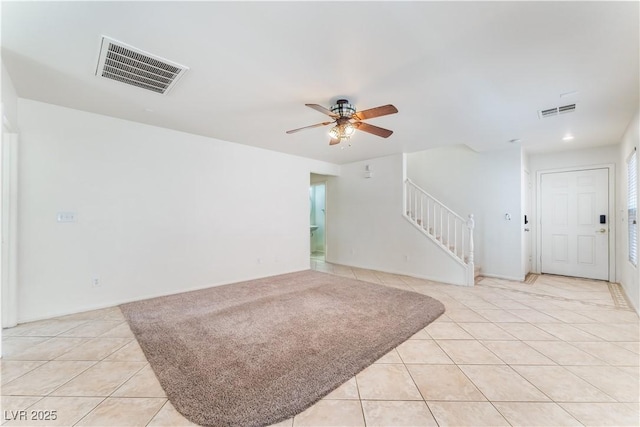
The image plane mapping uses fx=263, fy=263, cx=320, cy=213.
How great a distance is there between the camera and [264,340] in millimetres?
2467

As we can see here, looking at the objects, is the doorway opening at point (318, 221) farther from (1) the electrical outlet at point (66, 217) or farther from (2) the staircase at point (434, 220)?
(1) the electrical outlet at point (66, 217)

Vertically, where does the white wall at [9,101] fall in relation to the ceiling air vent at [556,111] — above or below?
below

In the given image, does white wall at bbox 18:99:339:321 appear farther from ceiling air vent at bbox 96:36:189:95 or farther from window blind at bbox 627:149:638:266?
window blind at bbox 627:149:638:266

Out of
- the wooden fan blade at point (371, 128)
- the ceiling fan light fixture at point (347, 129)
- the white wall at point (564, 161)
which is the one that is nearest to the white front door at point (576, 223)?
the white wall at point (564, 161)

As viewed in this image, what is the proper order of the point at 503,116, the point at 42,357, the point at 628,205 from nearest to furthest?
1. the point at 42,357
2. the point at 503,116
3. the point at 628,205

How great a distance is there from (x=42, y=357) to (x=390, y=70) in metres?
3.83

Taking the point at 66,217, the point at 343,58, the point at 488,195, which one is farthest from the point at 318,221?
the point at 343,58

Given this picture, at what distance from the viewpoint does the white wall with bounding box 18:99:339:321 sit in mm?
3043

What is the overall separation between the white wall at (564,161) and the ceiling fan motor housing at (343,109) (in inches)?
194

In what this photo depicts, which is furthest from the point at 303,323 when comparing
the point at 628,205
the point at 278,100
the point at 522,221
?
the point at 628,205

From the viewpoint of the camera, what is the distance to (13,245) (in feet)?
9.20

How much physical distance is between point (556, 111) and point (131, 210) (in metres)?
5.62

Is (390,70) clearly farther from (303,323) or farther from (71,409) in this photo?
(71,409)

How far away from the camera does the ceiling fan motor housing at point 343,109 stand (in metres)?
2.84
